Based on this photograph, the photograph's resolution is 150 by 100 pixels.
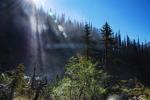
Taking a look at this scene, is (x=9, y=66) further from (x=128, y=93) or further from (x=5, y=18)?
(x=128, y=93)

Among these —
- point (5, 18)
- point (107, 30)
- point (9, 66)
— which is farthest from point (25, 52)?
point (107, 30)

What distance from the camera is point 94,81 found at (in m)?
38.9

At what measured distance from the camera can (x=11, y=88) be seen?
139ft

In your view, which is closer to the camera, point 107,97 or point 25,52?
point 107,97

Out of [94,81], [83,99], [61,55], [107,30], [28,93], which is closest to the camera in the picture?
[94,81]

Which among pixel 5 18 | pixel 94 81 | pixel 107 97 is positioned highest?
pixel 5 18

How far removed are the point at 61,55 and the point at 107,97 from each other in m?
78.2

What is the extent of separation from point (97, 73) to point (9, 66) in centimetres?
7292

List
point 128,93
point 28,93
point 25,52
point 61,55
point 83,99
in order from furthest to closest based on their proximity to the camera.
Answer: point 61,55
point 25,52
point 128,93
point 28,93
point 83,99

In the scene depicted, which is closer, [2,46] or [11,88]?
[11,88]

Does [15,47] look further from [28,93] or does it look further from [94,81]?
[94,81]

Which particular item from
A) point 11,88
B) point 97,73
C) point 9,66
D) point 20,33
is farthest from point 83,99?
point 20,33

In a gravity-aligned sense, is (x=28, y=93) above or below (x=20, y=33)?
below

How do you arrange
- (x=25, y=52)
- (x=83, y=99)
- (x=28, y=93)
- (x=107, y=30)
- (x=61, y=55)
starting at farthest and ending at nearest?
(x=61, y=55) < (x=25, y=52) < (x=107, y=30) < (x=28, y=93) < (x=83, y=99)
